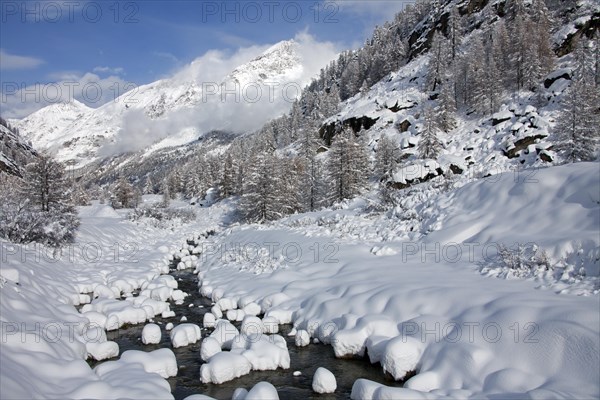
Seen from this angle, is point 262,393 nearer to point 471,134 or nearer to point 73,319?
point 73,319

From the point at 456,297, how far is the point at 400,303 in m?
1.31

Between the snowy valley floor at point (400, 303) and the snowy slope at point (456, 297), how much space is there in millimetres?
33

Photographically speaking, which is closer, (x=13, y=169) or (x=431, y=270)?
(x=431, y=270)

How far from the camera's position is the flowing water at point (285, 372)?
7.35 metres

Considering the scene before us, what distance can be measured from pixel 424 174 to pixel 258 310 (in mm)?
32453

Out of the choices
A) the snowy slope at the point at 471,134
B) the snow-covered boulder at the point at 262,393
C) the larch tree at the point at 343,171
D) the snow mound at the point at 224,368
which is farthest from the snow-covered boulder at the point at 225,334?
the larch tree at the point at 343,171

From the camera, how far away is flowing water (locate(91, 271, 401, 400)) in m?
7.35

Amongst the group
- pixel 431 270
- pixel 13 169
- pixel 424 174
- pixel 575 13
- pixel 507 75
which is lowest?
pixel 431 270

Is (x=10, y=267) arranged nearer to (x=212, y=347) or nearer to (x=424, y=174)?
(x=212, y=347)

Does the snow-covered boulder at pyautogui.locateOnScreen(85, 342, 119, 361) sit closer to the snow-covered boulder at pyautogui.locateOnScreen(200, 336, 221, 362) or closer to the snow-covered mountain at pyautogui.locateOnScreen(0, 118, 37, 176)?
the snow-covered boulder at pyautogui.locateOnScreen(200, 336, 221, 362)

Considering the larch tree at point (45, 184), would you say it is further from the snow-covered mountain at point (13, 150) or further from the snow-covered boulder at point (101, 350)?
the snow-covered mountain at point (13, 150)

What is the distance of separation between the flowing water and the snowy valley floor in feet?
0.79

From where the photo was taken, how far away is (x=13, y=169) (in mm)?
97625

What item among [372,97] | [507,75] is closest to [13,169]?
[372,97]
